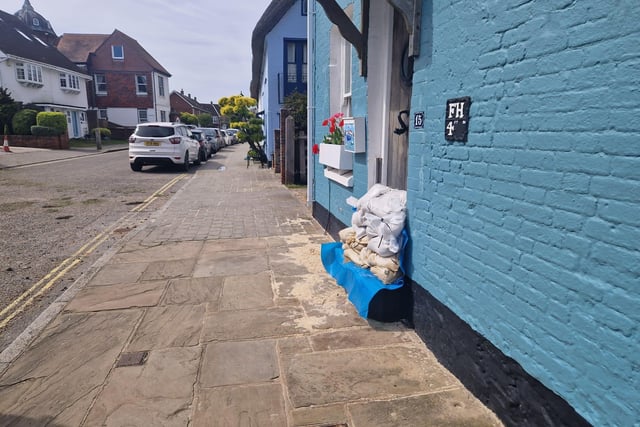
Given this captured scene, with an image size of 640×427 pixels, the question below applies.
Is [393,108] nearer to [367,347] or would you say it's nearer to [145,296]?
[367,347]

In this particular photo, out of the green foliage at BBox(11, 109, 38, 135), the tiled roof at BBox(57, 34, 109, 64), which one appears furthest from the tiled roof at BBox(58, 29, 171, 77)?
the green foliage at BBox(11, 109, 38, 135)

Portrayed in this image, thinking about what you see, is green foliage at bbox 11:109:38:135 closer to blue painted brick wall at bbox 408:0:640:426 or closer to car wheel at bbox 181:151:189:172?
car wheel at bbox 181:151:189:172

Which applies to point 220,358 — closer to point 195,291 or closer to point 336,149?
point 195,291

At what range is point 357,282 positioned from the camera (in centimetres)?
374

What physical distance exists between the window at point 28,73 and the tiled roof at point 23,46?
0.61 m

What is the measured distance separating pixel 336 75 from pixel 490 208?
Answer: 4398 millimetres

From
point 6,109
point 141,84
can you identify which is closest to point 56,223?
point 6,109

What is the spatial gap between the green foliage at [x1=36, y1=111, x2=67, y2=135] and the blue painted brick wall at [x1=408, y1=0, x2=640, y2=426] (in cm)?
3006

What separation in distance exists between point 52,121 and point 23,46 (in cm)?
1277

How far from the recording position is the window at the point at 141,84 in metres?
44.8

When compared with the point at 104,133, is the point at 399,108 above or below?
above

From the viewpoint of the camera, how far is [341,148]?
531 centimetres

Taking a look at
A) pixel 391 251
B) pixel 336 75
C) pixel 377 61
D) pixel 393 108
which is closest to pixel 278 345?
pixel 391 251

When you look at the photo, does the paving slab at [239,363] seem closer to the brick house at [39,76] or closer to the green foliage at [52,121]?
the green foliage at [52,121]
